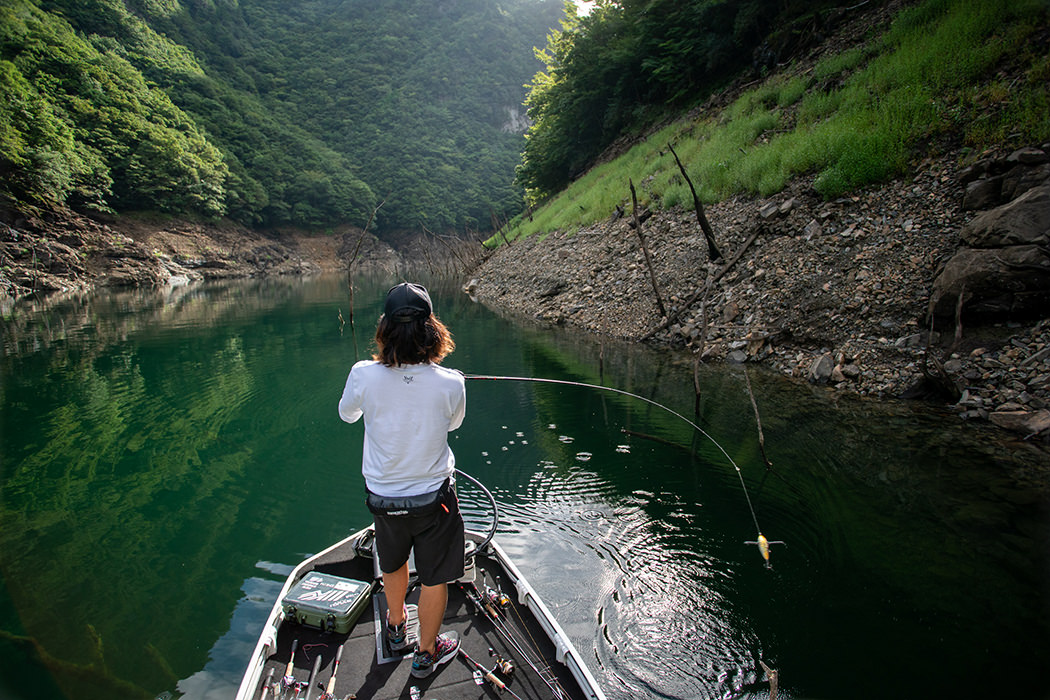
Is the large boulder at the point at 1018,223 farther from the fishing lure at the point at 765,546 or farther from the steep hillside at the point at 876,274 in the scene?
the fishing lure at the point at 765,546

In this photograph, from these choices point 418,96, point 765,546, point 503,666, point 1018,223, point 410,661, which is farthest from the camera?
point 418,96

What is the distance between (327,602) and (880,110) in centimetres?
1616

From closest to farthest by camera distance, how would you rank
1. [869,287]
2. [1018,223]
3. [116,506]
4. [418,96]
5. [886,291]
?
[116,506]
[1018,223]
[886,291]
[869,287]
[418,96]

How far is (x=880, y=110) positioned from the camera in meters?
13.1

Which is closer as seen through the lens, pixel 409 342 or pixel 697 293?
pixel 409 342

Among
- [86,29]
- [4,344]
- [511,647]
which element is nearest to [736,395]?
[511,647]

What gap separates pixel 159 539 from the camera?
6.07 metres

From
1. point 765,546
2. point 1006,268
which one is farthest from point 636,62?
point 765,546

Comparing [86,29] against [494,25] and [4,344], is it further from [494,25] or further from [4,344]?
[494,25]

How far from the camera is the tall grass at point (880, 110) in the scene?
10641 millimetres

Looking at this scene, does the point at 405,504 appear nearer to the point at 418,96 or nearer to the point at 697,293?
the point at 697,293

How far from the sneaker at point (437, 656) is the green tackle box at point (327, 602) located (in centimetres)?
68

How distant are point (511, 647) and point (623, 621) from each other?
1.32 m

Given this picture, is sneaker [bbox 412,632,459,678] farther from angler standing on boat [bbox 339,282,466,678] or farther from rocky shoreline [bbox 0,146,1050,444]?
rocky shoreline [bbox 0,146,1050,444]
